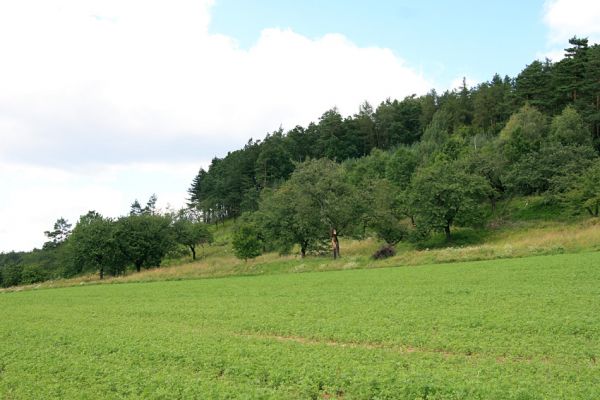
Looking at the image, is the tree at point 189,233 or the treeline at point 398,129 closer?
the treeline at point 398,129

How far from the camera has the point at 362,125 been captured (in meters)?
124

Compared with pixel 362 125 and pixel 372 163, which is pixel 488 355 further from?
pixel 362 125

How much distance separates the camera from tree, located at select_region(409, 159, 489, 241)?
178 ft

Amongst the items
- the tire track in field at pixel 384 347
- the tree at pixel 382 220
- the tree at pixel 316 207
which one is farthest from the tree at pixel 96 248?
the tire track in field at pixel 384 347

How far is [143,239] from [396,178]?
4862 centimetres

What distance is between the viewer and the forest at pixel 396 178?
55.1 metres

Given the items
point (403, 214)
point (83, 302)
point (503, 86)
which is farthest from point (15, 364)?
point (503, 86)

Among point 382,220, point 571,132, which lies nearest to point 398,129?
point 571,132

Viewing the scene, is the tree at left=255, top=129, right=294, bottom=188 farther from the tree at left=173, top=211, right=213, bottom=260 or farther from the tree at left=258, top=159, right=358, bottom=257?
the tree at left=258, top=159, right=358, bottom=257

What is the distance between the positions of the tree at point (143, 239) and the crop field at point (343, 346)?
53.3 m

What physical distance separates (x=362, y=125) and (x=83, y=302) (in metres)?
101

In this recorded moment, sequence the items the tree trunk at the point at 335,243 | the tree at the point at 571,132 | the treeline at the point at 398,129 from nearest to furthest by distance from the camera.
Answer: the tree trunk at the point at 335,243 < the tree at the point at 571,132 < the treeline at the point at 398,129

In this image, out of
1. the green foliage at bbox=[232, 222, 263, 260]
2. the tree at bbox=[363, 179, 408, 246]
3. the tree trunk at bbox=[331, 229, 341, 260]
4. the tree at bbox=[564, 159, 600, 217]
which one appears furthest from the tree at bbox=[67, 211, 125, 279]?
the tree at bbox=[564, 159, 600, 217]

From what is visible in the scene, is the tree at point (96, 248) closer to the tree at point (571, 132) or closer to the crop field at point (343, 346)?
the crop field at point (343, 346)
